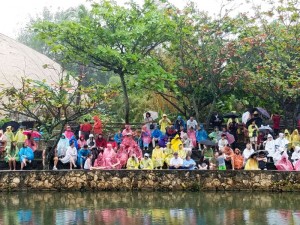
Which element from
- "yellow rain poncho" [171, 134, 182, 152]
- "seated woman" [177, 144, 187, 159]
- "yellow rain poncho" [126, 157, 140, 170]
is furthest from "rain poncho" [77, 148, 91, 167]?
"seated woman" [177, 144, 187, 159]

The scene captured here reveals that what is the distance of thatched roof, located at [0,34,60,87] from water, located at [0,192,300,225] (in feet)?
59.5

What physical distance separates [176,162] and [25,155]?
5367mm

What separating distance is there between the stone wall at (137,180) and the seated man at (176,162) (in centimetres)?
151

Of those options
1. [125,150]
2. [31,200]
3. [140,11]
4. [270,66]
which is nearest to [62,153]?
[125,150]

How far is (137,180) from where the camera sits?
22.2 meters

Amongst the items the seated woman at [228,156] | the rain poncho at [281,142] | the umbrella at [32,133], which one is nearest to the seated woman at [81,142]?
the umbrella at [32,133]

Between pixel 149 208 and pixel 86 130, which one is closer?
pixel 149 208

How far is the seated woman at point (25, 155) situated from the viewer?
24.4 metres

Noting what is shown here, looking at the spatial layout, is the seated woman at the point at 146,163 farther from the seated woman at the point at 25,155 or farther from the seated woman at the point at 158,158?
the seated woman at the point at 25,155

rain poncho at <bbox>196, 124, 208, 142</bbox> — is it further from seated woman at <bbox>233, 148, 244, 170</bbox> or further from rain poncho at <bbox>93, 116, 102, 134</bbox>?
rain poncho at <bbox>93, 116, 102, 134</bbox>

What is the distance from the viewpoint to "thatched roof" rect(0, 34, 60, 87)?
38.8 metres

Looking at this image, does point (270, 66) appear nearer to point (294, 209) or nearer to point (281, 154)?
point (281, 154)

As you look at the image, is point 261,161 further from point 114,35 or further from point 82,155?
point 114,35

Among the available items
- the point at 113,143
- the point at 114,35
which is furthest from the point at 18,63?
the point at 113,143
